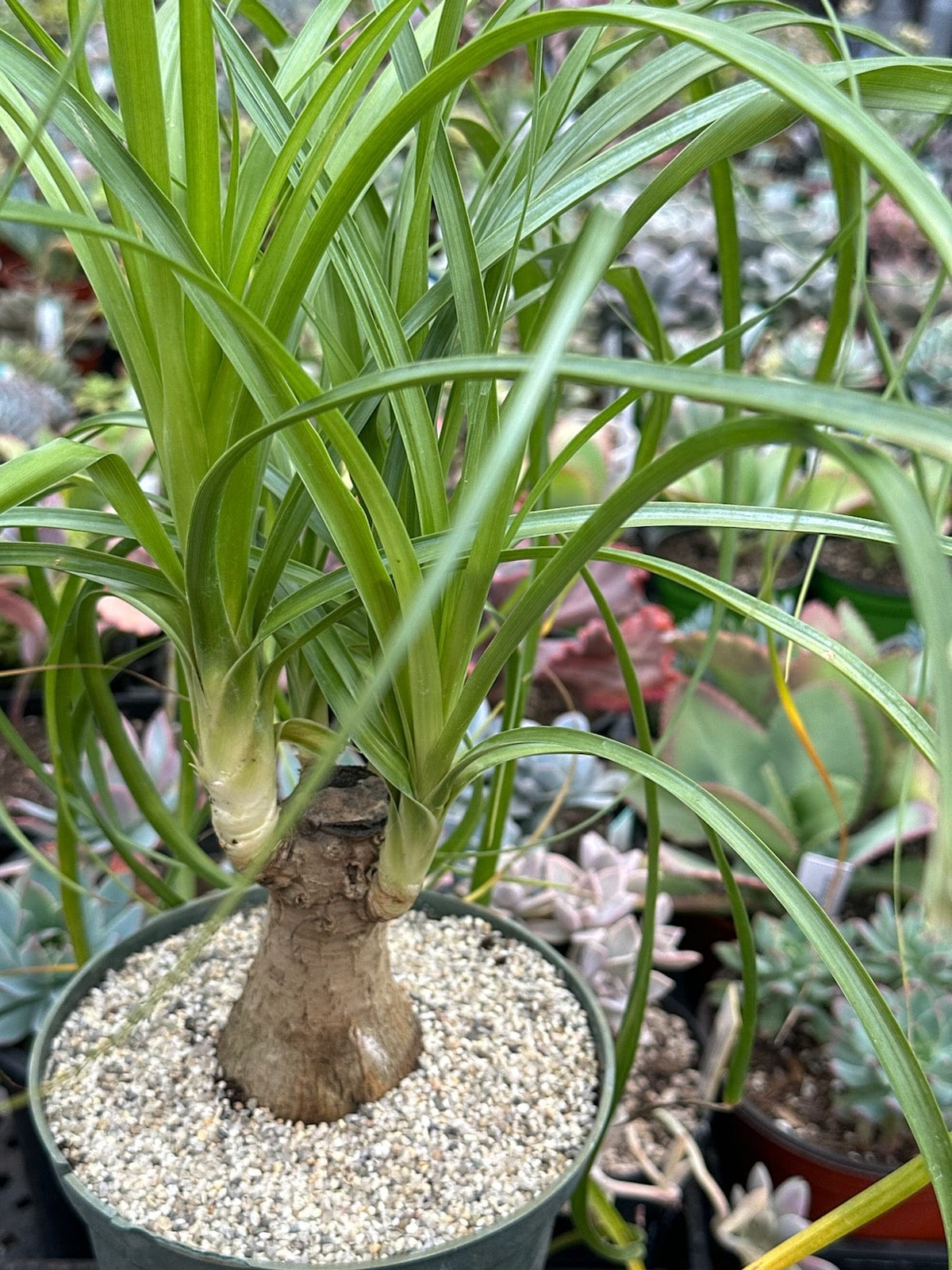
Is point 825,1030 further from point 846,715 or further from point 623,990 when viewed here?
point 846,715

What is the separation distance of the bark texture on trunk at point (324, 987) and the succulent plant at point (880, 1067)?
1.23 feet

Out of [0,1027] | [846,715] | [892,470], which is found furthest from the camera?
[846,715]

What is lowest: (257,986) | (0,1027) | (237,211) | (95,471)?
(0,1027)

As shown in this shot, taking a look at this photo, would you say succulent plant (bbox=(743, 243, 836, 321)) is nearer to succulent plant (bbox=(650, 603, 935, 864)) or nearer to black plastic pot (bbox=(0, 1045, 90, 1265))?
succulent plant (bbox=(650, 603, 935, 864))

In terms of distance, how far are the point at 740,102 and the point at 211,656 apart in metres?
0.29

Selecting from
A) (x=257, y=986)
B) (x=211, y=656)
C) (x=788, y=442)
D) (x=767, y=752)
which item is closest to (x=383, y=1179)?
(x=257, y=986)

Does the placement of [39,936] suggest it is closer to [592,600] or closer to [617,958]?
[617,958]

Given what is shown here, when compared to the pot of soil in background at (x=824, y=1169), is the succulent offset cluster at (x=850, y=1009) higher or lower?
higher

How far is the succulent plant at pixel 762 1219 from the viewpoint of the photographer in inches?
29.8

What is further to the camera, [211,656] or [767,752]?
[767,752]

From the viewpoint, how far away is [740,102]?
395mm

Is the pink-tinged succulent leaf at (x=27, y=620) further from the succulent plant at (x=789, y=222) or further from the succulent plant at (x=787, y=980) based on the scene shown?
the succulent plant at (x=789, y=222)

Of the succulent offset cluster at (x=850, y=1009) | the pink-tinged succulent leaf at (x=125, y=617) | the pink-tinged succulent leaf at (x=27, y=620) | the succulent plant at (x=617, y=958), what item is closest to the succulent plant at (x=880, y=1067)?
the succulent offset cluster at (x=850, y=1009)

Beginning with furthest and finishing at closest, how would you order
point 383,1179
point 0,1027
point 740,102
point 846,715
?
point 846,715 → point 0,1027 → point 383,1179 → point 740,102
